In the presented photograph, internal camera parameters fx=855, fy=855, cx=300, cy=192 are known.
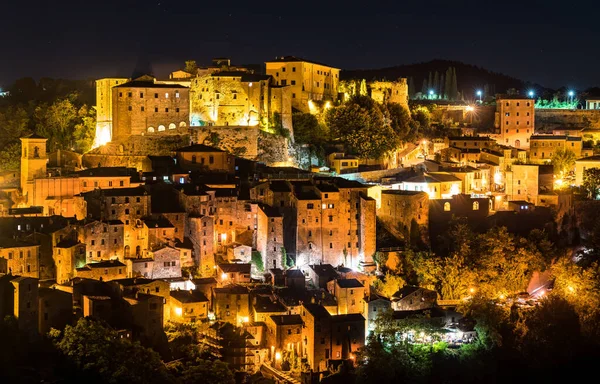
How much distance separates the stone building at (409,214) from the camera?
38.6 m

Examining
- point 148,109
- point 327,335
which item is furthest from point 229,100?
point 327,335

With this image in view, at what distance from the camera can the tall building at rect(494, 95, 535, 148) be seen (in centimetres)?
5319

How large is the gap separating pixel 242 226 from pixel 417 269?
7.75 metres

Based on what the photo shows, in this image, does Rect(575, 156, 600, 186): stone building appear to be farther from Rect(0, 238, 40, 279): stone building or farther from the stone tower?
Rect(0, 238, 40, 279): stone building

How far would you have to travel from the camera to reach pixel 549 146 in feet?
165

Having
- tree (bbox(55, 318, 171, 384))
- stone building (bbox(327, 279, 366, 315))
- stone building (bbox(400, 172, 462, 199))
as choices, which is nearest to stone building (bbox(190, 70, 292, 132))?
stone building (bbox(400, 172, 462, 199))

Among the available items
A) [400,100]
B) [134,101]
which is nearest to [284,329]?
[134,101]

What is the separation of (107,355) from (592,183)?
2619 centimetres

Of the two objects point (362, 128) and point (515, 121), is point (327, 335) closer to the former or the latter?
point (362, 128)

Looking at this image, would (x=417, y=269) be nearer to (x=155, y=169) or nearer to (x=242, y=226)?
(x=242, y=226)

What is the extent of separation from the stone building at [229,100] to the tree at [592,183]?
54.0 feet

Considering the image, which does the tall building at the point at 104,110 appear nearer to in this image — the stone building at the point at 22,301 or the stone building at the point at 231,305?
the stone building at the point at 231,305

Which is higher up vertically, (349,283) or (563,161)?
(563,161)

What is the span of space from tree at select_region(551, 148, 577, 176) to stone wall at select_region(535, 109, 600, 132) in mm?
8849
